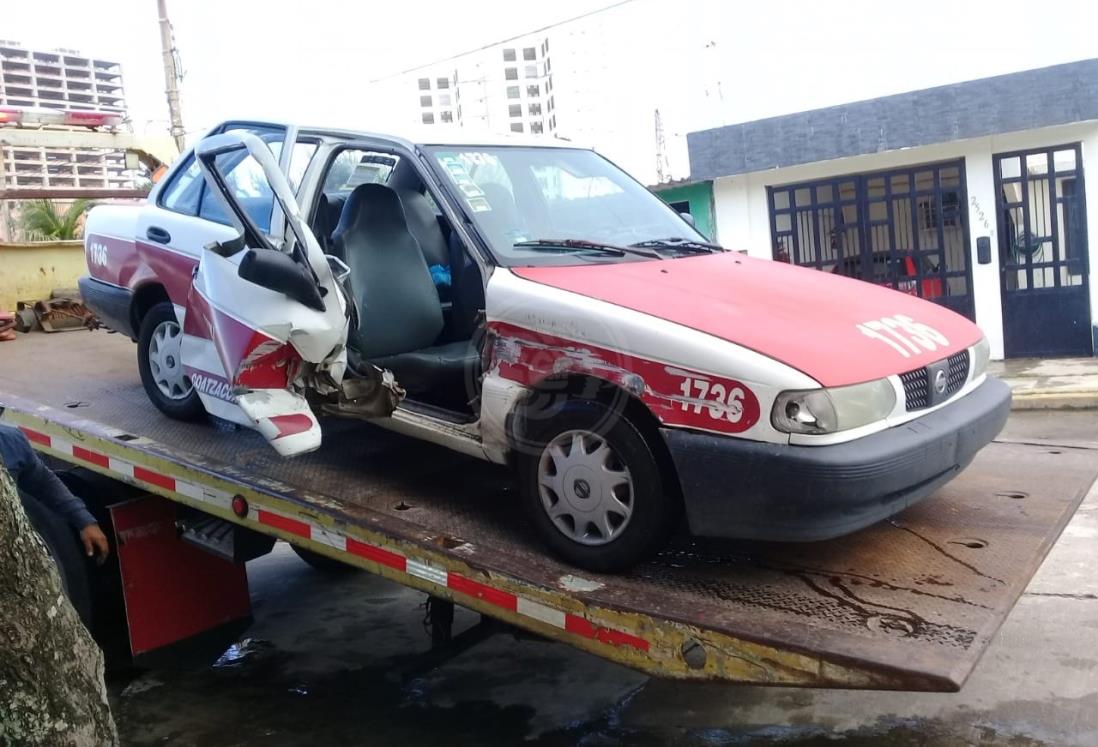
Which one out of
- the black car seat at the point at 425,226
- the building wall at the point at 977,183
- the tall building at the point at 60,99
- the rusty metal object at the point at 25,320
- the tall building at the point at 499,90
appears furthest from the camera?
the tall building at the point at 499,90

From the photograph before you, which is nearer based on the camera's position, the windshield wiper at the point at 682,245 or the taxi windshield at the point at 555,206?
the taxi windshield at the point at 555,206

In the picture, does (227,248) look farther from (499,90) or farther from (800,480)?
(499,90)

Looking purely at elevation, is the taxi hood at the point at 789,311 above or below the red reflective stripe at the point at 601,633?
above

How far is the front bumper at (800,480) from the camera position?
9.50 feet

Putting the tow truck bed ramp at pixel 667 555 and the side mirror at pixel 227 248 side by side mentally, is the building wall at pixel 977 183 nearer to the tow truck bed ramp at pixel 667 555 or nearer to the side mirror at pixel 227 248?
the tow truck bed ramp at pixel 667 555

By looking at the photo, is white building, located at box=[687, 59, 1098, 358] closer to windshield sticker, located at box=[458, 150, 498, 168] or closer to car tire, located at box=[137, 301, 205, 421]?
windshield sticker, located at box=[458, 150, 498, 168]

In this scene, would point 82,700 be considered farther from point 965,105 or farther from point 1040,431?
point 965,105

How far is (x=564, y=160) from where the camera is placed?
463 cm

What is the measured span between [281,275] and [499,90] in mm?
132417

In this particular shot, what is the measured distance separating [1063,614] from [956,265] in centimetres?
806

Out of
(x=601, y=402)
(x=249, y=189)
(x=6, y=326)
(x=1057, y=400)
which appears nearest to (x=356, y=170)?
(x=249, y=189)

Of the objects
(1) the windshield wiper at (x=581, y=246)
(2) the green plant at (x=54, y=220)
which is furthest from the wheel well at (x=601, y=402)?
(2) the green plant at (x=54, y=220)

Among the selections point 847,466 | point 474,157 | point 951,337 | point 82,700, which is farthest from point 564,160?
point 82,700

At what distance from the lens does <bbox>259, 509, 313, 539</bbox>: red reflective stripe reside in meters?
3.83
